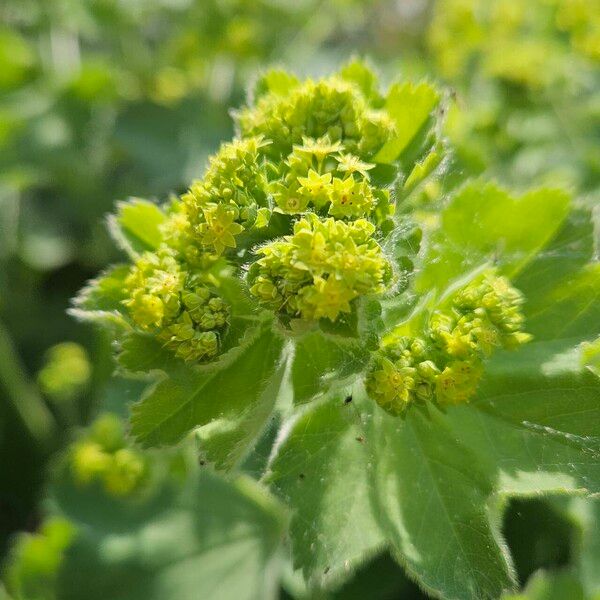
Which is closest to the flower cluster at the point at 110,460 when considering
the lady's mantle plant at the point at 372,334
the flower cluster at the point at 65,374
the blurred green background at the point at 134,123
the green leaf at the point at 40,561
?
the blurred green background at the point at 134,123

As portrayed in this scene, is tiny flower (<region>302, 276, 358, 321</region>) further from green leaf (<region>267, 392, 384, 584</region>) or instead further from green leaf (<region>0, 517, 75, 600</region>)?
green leaf (<region>0, 517, 75, 600</region>)

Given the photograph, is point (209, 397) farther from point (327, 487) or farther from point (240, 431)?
point (327, 487)

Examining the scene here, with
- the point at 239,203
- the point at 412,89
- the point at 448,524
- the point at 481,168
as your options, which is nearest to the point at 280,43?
the point at 481,168

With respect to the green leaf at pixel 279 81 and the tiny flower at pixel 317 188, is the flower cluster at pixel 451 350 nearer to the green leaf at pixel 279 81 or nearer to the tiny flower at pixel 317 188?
the tiny flower at pixel 317 188

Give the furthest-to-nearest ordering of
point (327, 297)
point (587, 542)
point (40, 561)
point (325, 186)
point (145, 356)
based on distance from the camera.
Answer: point (40, 561) → point (587, 542) → point (145, 356) → point (325, 186) → point (327, 297)

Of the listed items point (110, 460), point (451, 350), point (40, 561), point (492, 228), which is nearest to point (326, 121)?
point (492, 228)

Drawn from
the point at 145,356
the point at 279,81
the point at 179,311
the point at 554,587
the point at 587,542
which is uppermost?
the point at 279,81
